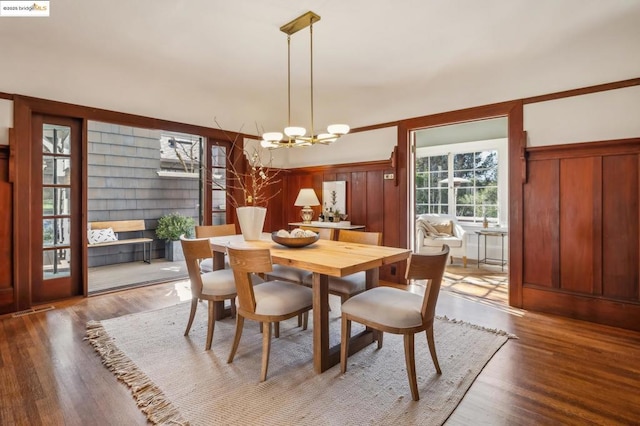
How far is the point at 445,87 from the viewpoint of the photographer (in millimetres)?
4043

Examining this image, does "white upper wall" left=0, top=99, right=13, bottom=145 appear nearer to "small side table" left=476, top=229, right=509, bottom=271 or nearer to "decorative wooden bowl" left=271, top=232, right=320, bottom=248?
"decorative wooden bowl" left=271, top=232, right=320, bottom=248

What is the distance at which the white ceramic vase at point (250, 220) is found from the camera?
3.14m

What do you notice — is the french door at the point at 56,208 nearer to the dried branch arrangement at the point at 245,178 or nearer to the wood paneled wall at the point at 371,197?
the dried branch arrangement at the point at 245,178

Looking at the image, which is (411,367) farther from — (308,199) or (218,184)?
(218,184)

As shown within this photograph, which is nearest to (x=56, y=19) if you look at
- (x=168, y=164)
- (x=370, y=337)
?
(x=370, y=337)

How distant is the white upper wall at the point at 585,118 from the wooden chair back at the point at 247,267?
9.90 ft

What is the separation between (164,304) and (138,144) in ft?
13.1

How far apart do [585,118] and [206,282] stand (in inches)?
146

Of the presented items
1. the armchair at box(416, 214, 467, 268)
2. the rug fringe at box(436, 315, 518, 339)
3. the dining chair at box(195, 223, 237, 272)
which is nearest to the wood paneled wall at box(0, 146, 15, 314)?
the dining chair at box(195, 223, 237, 272)

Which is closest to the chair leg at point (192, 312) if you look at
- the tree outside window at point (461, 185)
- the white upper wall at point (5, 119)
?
the white upper wall at point (5, 119)

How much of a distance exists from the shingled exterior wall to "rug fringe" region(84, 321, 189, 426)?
12.4 ft

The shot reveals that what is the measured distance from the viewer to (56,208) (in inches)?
149

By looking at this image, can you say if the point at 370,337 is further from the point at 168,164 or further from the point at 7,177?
the point at 168,164

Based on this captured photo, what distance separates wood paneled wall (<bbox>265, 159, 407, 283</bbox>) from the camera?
4.62 metres
